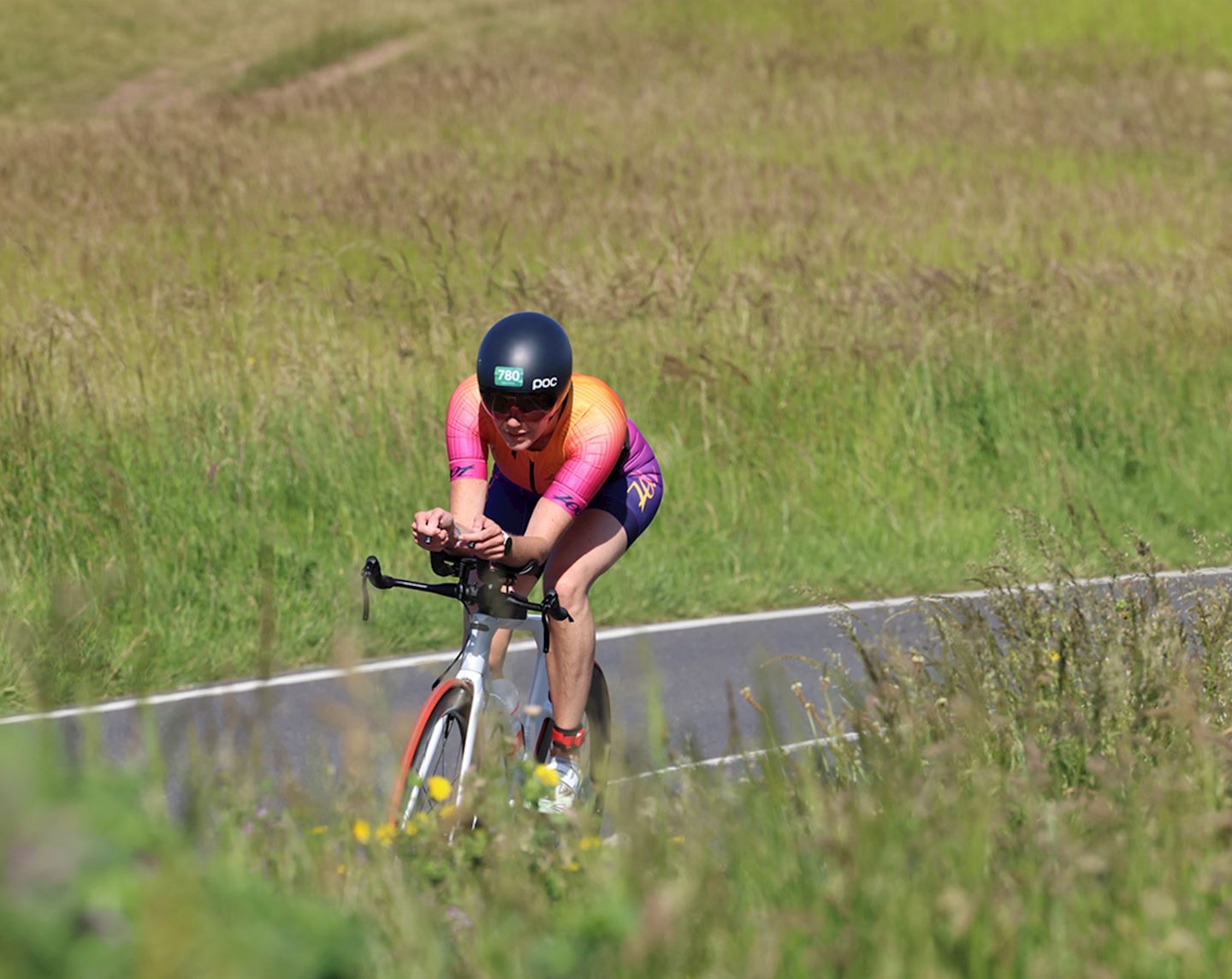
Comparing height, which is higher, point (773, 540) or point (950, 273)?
point (950, 273)

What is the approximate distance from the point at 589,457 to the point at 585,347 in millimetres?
7858

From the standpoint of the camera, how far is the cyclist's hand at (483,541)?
5355 mm

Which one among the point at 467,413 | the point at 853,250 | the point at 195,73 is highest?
the point at 195,73

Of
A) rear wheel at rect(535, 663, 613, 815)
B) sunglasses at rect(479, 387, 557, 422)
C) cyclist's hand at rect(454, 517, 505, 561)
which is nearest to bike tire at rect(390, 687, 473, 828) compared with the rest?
cyclist's hand at rect(454, 517, 505, 561)

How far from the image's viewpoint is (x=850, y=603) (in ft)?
35.9

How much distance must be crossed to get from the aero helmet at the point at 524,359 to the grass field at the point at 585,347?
4.42ft

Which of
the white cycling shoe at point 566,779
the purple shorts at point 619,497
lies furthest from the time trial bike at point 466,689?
the purple shorts at point 619,497

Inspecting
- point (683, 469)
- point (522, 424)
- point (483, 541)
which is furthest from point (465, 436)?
point (683, 469)

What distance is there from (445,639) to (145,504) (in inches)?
85.8

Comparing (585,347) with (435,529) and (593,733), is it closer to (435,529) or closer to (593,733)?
(593,733)

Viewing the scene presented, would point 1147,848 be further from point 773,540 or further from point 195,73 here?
point 195,73

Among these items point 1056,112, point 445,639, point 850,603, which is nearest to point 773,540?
point 850,603

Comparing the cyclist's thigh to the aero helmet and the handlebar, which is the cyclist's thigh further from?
the aero helmet

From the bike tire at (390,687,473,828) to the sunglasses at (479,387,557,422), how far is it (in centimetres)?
98
